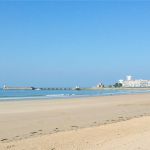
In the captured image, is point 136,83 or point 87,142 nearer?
point 87,142

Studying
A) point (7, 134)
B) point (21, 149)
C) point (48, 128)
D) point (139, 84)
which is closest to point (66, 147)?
point (21, 149)

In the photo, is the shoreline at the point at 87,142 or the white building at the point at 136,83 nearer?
the shoreline at the point at 87,142

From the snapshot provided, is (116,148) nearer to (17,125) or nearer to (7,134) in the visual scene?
(7,134)

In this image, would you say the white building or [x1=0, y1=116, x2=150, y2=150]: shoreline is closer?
[x1=0, y1=116, x2=150, y2=150]: shoreline

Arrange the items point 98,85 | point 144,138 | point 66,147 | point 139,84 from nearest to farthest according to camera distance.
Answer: point 66,147 → point 144,138 → point 98,85 → point 139,84

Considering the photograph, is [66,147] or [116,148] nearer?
[116,148]

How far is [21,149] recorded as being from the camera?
27.2 ft

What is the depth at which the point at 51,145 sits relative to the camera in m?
8.82

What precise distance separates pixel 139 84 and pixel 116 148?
607ft

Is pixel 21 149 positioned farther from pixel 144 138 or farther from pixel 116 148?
pixel 144 138

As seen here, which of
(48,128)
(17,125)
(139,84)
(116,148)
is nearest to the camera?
(116,148)

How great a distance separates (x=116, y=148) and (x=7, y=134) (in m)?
4.70

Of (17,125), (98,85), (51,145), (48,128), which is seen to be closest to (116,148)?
(51,145)

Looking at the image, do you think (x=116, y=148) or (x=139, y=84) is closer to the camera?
(x=116, y=148)
